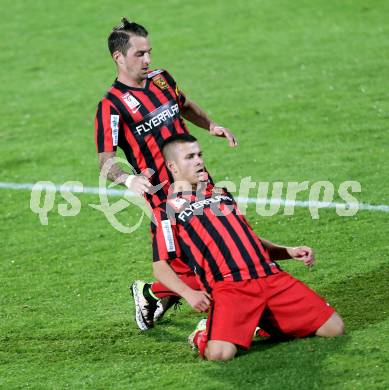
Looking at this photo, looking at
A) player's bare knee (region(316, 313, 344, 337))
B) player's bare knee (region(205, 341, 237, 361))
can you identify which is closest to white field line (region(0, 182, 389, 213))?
player's bare knee (region(316, 313, 344, 337))

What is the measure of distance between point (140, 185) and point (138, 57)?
1.06 metres

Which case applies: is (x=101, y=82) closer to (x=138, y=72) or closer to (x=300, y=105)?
(x=300, y=105)

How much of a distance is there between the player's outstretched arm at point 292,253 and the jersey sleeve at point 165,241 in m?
0.59

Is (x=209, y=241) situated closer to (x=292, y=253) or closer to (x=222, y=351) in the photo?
(x=292, y=253)

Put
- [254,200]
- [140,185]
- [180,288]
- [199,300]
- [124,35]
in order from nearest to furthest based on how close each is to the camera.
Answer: [199,300] < [180,288] < [140,185] < [124,35] < [254,200]

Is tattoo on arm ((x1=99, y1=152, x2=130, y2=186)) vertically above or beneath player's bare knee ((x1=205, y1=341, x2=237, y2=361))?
above

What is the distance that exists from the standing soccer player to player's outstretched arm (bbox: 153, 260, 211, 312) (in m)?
0.51

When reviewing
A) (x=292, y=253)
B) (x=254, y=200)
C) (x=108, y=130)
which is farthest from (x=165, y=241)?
(x=254, y=200)

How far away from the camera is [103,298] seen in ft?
23.6

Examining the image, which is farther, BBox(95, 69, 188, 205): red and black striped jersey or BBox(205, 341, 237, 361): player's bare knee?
BBox(95, 69, 188, 205): red and black striped jersey

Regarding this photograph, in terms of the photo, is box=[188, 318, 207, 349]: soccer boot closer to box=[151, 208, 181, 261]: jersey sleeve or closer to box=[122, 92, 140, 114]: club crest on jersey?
box=[151, 208, 181, 261]: jersey sleeve

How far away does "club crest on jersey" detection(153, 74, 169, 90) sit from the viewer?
6863 millimetres

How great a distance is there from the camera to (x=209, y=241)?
6.12 meters

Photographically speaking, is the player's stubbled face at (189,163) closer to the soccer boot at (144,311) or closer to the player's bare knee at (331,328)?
the soccer boot at (144,311)
